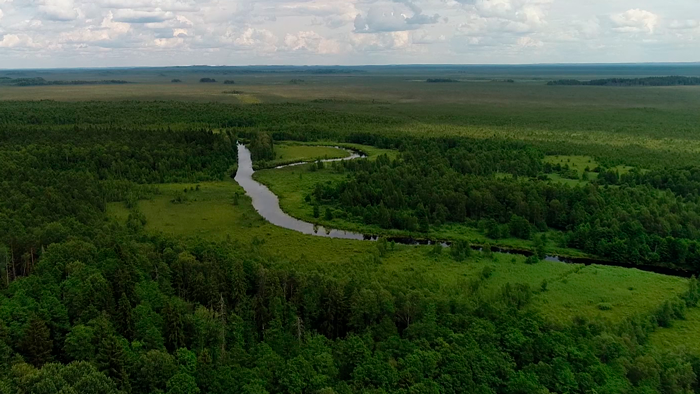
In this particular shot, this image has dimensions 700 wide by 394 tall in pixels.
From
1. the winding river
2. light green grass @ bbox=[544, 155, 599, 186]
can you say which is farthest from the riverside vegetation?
the winding river

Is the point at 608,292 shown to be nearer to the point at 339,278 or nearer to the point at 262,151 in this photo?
the point at 339,278

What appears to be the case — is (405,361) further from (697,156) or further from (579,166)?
(697,156)

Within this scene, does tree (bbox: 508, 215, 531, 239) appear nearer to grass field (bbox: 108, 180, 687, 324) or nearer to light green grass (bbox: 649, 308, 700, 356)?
grass field (bbox: 108, 180, 687, 324)

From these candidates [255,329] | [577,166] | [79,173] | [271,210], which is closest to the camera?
[255,329]

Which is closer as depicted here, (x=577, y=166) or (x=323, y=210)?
(x=323, y=210)

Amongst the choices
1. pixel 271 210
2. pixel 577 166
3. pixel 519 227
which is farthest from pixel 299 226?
pixel 577 166

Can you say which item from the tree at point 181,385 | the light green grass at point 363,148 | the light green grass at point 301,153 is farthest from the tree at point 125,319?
the light green grass at point 363,148
